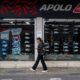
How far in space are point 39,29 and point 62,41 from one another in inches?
59.1

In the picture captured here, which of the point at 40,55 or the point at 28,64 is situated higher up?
the point at 40,55

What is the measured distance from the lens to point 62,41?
60.9 feet

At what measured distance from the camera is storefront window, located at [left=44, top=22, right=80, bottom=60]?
60.4 ft

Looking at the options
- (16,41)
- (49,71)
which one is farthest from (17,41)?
(49,71)

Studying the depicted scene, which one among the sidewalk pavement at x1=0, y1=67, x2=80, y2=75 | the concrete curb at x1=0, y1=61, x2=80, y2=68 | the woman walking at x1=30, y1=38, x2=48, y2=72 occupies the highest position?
the woman walking at x1=30, y1=38, x2=48, y2=72

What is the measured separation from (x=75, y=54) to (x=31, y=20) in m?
3.08

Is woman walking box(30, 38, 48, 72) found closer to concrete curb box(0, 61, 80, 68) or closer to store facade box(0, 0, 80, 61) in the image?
concrete curb box(0, 61, 80, 68)

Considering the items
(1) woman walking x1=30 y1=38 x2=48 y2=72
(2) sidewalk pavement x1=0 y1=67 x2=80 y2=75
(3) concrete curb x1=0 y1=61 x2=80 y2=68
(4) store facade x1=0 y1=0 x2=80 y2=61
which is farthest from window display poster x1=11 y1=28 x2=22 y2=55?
(1) woman walking x1=30 y1=38 x2=48 y2=72

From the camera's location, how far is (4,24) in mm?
18359

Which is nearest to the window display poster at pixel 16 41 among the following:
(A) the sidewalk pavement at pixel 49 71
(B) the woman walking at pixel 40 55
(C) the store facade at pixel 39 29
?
(C) the store facade at pixel 39 29

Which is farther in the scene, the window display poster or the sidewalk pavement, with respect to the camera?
the window display poster

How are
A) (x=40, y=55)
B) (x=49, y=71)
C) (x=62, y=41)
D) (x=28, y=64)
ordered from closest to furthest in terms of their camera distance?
(x=40, y=55) → (x=49, y=71) → (x=28, y=64) → (x=62, y=41)

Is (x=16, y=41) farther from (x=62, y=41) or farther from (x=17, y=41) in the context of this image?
(x=62, y=41)

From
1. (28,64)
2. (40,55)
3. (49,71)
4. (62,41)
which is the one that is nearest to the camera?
(40,55)
